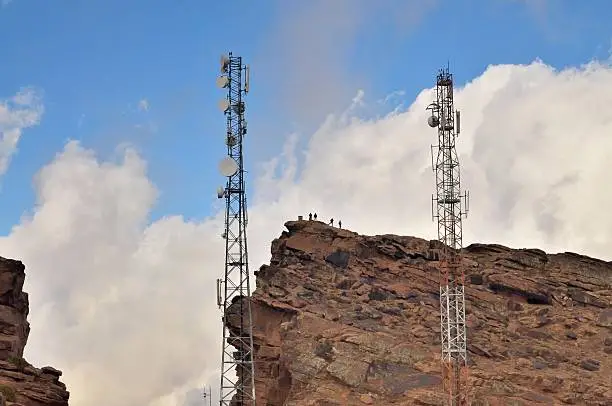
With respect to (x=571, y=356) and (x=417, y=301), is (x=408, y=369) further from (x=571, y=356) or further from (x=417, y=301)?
(x=571, y=356)

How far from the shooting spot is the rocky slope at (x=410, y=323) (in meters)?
67.0

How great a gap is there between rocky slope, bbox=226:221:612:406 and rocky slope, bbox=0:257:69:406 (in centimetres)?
1426

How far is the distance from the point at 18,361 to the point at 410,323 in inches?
1156

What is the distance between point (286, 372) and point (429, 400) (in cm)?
1111

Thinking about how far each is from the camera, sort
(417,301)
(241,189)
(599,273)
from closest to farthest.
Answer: (241,189), (417,301), (599,273)

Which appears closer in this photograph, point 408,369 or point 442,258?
point 408,369

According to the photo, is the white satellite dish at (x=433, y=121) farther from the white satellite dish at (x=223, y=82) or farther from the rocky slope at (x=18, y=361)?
the rocky slope at (x=18, y=361)

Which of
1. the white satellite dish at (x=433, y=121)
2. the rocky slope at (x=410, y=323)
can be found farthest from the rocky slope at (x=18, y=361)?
the white satellite dish at (x=433, y=121)

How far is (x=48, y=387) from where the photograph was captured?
68.1 metres

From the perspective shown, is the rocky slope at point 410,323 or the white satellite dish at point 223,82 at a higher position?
the white satellite dish at point 223,82

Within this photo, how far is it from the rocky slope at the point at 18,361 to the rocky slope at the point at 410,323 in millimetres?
14257

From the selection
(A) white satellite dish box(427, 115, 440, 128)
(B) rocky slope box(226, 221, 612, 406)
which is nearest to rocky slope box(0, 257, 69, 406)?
(B) rocky slope box(226, 221, 612, 406)

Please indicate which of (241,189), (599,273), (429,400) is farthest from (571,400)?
(241,189)

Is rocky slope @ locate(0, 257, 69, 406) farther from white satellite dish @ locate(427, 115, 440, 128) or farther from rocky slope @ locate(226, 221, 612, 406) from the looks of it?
white satellite dish @ locate(427, 115, 440, 128)
